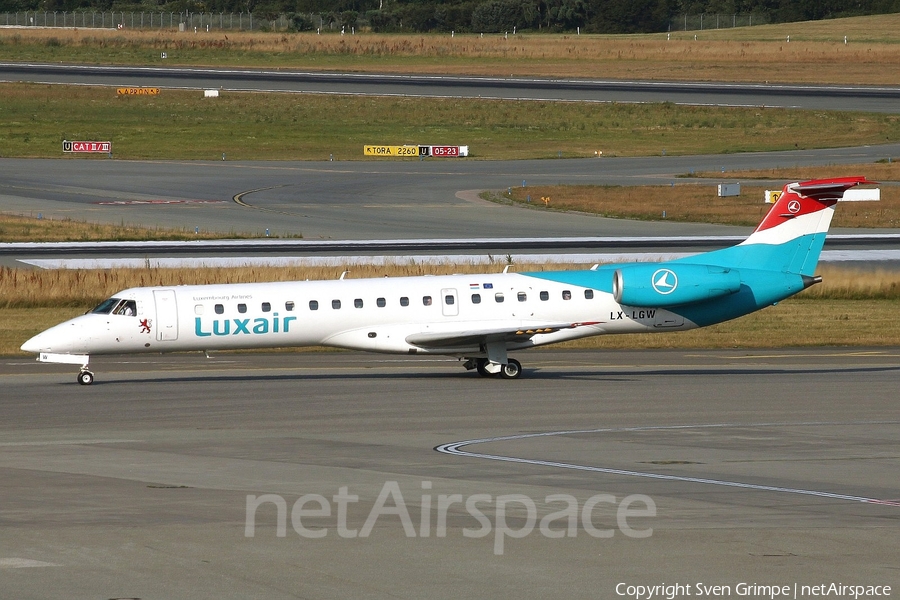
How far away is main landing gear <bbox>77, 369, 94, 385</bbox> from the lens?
31.0 metres

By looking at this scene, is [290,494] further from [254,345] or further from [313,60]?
[313,60]

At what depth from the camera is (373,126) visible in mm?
97750

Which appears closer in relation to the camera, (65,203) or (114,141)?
(65,203)

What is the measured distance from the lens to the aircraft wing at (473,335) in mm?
31234

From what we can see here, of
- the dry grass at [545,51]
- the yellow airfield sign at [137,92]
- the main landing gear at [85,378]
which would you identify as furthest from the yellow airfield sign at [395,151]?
the main landing gear at [85,378]

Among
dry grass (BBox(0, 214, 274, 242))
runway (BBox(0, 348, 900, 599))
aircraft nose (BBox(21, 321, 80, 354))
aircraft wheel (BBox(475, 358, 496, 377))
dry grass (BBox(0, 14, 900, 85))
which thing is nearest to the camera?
runway (BBox(0, 348, 900, 599))

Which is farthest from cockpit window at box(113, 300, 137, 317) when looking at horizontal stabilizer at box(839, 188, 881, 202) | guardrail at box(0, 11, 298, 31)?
guardrail at box(0, 11, 298, 31)

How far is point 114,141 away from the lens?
90.6 meters

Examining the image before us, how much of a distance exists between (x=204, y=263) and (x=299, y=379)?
58.8ft

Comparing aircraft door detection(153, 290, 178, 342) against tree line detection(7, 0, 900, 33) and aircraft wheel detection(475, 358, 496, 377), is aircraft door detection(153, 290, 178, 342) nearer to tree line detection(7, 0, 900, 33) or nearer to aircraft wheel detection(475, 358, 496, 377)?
aircraft wheel detection(475, 358, 496, 377)

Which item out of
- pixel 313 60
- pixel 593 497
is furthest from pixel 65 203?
pixel 313 60

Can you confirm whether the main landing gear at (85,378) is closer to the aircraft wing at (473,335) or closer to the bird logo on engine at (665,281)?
the aircraft wing at (473,335)

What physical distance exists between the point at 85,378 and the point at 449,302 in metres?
9.03

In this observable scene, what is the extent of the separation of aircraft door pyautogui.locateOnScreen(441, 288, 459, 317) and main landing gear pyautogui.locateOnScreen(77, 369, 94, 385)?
871 centimetres
